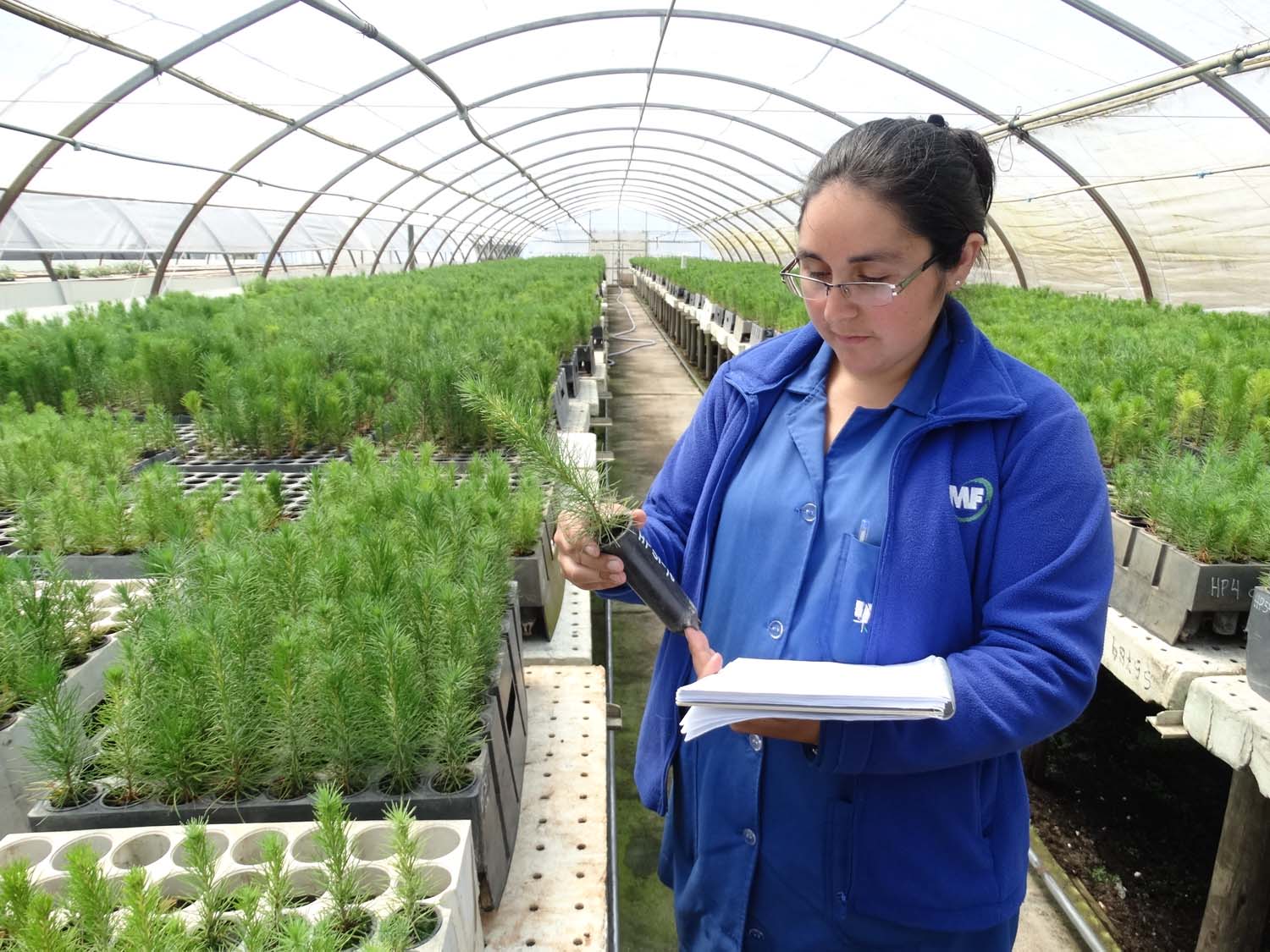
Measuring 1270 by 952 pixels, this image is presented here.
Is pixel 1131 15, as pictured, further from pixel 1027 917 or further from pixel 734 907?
pixel 734 907

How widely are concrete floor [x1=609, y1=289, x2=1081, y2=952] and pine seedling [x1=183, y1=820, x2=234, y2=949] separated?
726mm

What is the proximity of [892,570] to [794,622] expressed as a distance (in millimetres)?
180

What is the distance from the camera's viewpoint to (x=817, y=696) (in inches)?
38.2

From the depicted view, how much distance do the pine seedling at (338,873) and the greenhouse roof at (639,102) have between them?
22.5 ft

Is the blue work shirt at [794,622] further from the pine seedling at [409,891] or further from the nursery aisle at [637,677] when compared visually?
the pine seedling at [409,891]

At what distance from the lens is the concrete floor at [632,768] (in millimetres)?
2967

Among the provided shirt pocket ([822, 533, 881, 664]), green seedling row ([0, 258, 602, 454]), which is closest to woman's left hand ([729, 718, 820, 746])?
shirt pocket ([822, 533, 881, 664])

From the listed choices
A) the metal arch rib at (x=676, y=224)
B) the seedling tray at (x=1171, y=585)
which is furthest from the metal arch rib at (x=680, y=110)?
the metal arch rib at (x=676, y=224)

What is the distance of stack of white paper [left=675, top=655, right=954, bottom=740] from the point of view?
964 mm

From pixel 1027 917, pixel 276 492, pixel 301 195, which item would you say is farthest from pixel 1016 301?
pixel 301 195

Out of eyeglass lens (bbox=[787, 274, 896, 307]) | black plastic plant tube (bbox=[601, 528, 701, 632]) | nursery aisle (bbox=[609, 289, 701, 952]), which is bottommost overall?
nursery aisle (bbox=[609, 289, 701, 952])

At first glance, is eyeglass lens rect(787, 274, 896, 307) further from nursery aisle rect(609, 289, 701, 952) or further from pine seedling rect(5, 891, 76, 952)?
pine seedling rect(5, 891, 76, 952)

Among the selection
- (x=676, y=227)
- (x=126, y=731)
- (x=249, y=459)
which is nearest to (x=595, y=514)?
(x=126, y=731)

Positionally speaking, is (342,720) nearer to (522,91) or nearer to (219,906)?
(219,906)
